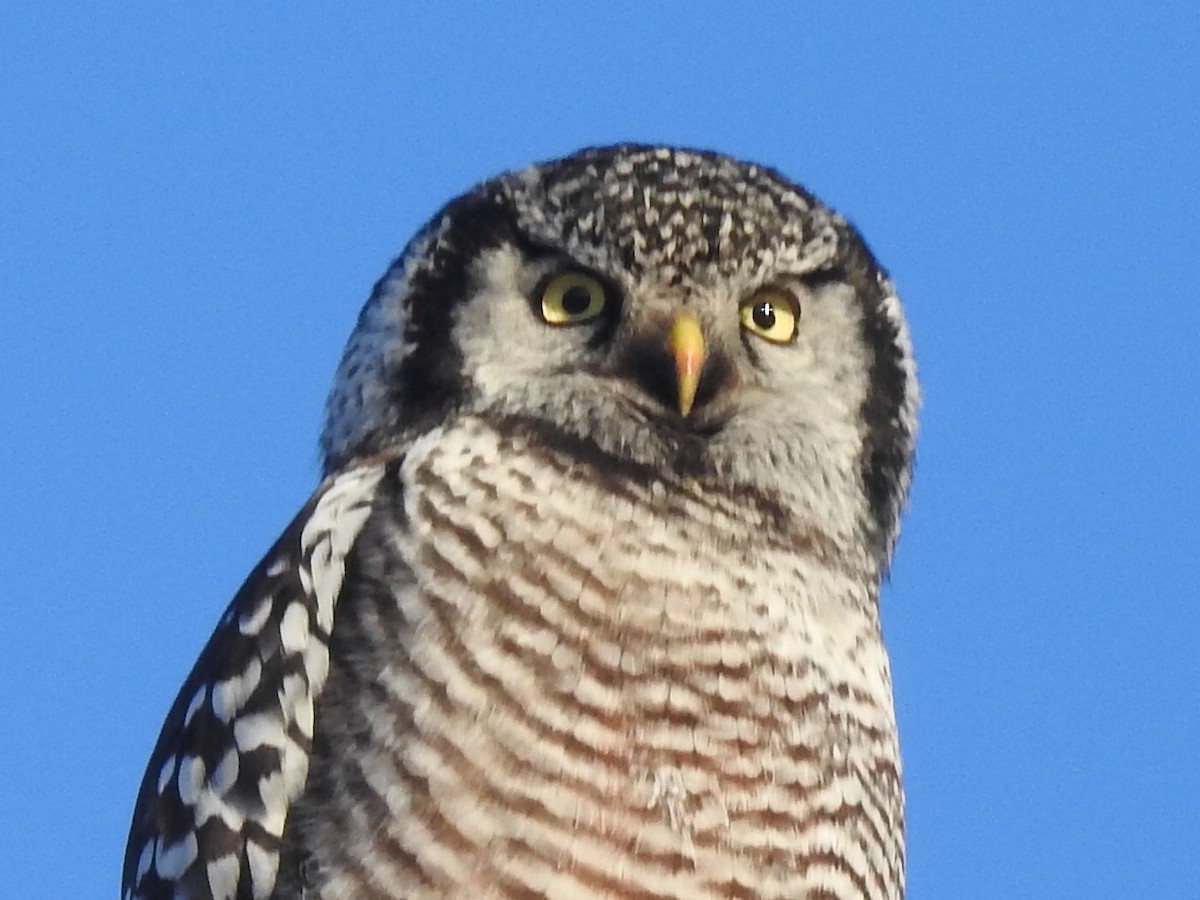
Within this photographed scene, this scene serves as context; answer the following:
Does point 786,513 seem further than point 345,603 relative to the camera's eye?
Yes

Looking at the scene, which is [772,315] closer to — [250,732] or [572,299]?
[572,299]

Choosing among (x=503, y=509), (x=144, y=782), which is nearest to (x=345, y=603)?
(x=503, y=509)

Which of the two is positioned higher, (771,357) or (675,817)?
(771,357)

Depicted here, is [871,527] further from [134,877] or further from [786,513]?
[134,877]

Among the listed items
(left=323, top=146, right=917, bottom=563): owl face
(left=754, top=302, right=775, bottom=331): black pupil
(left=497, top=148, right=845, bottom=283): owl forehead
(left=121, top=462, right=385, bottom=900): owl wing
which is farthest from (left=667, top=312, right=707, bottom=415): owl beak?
(left=121, top=462, right=385, bottom=900): owl wing

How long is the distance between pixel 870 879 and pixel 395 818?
1.08 metres

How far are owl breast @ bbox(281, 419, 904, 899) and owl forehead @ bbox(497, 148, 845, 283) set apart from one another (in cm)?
50

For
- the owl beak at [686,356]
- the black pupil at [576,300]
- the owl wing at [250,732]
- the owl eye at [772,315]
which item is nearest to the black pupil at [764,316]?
the owl eye at [772,315]

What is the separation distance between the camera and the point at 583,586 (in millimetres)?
4586

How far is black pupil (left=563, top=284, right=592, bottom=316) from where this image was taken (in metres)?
5.08

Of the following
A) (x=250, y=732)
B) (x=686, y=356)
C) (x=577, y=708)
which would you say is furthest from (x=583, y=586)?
(x=250, y=732)

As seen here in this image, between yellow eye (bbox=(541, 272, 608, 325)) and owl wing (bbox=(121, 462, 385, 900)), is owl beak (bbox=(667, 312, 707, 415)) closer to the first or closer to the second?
yellow eye (bbox=(541, 272, 608, 325))

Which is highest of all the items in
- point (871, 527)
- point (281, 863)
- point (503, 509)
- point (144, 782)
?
point (871, 527)

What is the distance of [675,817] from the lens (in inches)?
173
